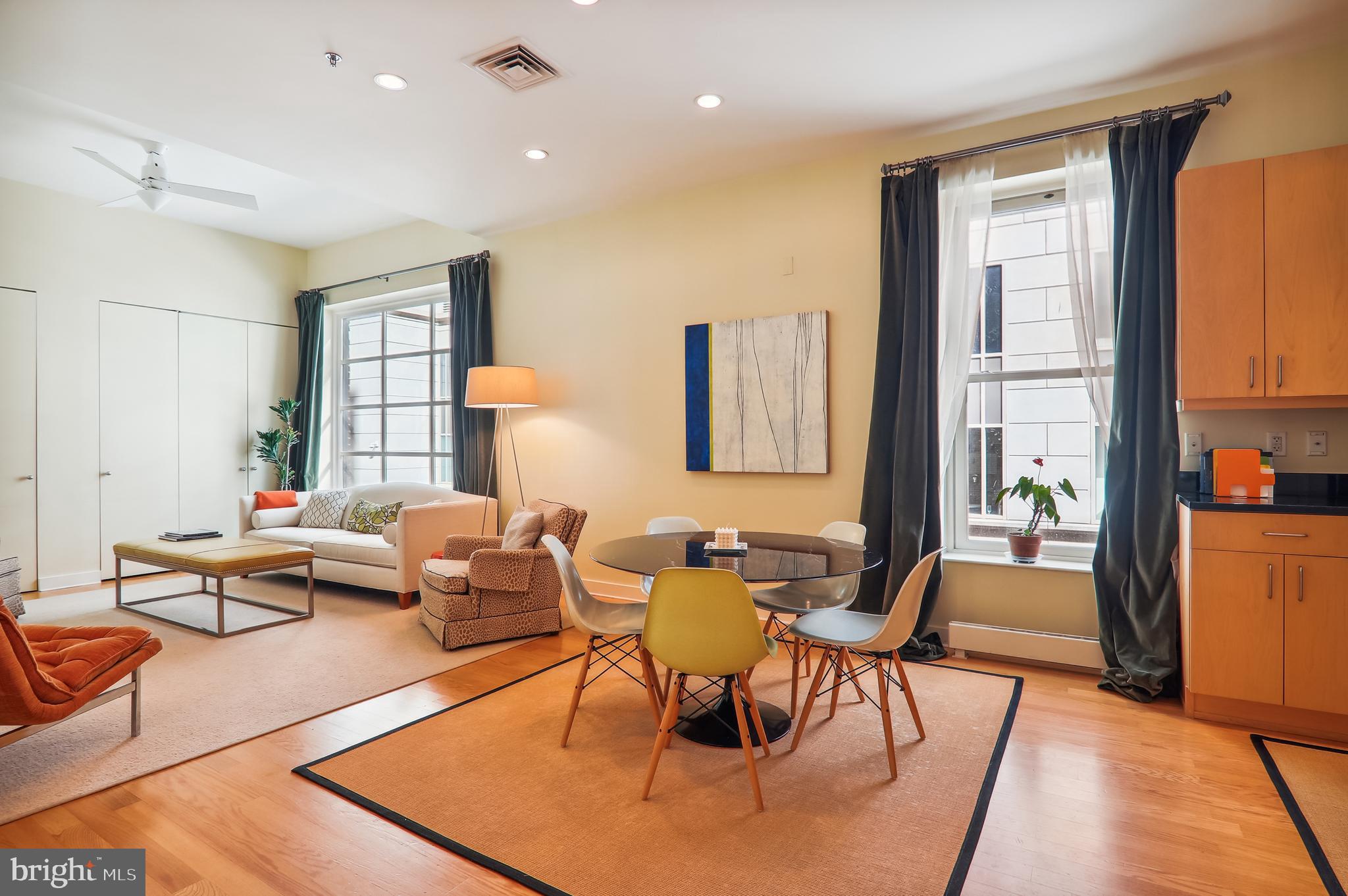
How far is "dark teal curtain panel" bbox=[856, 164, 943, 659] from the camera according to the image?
12.2ft

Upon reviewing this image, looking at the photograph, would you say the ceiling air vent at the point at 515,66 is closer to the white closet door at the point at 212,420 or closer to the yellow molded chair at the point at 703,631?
the yellow molded chair at the point at 703,631

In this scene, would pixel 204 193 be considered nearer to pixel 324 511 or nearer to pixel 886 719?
pixel 324 511

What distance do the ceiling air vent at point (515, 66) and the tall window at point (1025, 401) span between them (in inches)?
99.0

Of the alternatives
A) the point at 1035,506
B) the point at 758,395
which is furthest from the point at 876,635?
the point at 758,395

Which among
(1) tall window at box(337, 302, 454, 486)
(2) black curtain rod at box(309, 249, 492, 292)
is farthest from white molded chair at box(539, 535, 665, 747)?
(2) black curtain rod at box(309, 249, 492, 292)

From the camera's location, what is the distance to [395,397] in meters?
6.66

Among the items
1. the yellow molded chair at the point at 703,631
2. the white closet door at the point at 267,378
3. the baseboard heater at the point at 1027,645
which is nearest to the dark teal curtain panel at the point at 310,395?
the white closet door at the point at 267,378

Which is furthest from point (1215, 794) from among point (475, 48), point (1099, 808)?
point (475, 48)

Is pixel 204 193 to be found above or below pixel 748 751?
above

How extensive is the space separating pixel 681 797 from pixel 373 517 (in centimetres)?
425

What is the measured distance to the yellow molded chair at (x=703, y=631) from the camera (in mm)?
2143

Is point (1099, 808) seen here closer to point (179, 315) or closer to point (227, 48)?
point (227, 48)

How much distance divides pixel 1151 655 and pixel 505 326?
15.5ft

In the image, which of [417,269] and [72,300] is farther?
[417,269]
